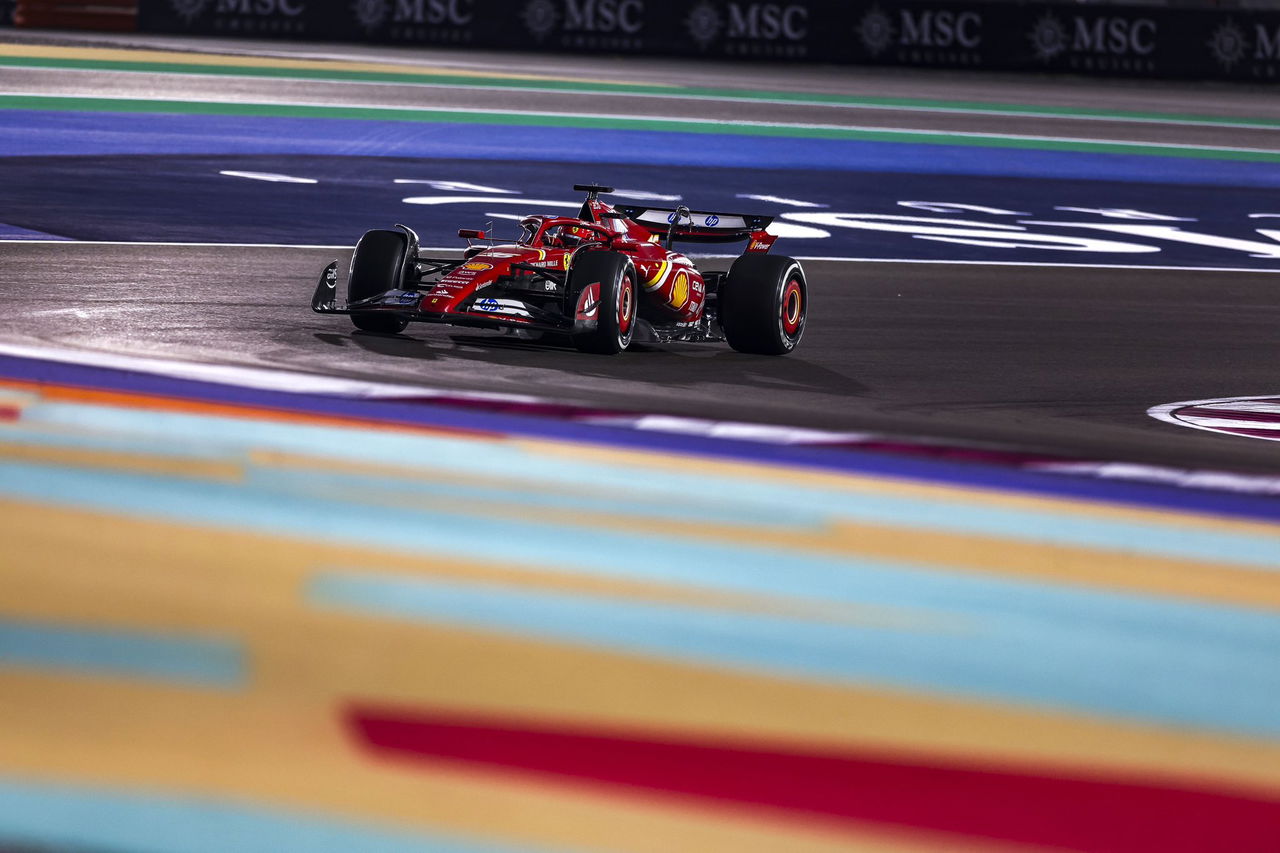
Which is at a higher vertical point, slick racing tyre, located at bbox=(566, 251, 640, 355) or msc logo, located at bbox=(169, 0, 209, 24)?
msc logo, located at bbox=(169, 0, 209, 24)

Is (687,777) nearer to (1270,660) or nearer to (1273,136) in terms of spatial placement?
(1270,660)

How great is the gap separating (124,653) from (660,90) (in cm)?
2574

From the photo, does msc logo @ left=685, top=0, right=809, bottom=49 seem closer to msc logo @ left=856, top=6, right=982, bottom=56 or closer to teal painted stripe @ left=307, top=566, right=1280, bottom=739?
msc logo @ left=856, top=6, right=982, bottom=56

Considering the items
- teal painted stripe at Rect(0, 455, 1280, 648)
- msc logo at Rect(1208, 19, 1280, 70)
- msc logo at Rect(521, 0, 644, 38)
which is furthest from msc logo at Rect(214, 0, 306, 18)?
teal painted stripe at Rect(0, 455, 1280, 648)

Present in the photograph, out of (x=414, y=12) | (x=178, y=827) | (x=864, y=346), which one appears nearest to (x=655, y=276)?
(x=864, y=346)

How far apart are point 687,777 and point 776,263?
19.9ft

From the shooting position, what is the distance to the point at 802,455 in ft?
21.4

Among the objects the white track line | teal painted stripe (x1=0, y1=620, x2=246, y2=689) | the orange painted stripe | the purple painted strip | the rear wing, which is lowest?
the white track line

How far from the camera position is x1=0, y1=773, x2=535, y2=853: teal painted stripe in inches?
128

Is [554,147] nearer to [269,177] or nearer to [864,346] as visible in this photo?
[269,177]

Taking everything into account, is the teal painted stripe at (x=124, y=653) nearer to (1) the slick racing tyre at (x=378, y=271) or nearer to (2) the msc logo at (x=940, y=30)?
(1) the slick racing tyre at (x=378, y=271)

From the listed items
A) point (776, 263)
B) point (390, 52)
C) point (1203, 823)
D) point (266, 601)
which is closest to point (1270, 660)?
point (1203, 823)

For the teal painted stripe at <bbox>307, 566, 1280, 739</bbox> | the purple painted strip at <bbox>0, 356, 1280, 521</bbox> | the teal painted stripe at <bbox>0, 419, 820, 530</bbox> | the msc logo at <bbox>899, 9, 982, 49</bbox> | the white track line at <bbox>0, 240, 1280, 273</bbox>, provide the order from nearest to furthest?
the teal painted stripe at <bbox>307, 566, 1280, 739</bbox>
the teal painted stripe at <bbox>0, 419, 820, 530</bbox>
the purple painted strip at <bbox>0, 356, 1280, 521</bbox>
the white track line at <bbox>0, 240, 1280, 273</bbox>
the msc logo at <bbox>899, 9, 982, 49</bbox>

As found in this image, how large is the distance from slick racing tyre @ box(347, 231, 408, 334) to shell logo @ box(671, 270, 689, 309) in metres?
1.27
